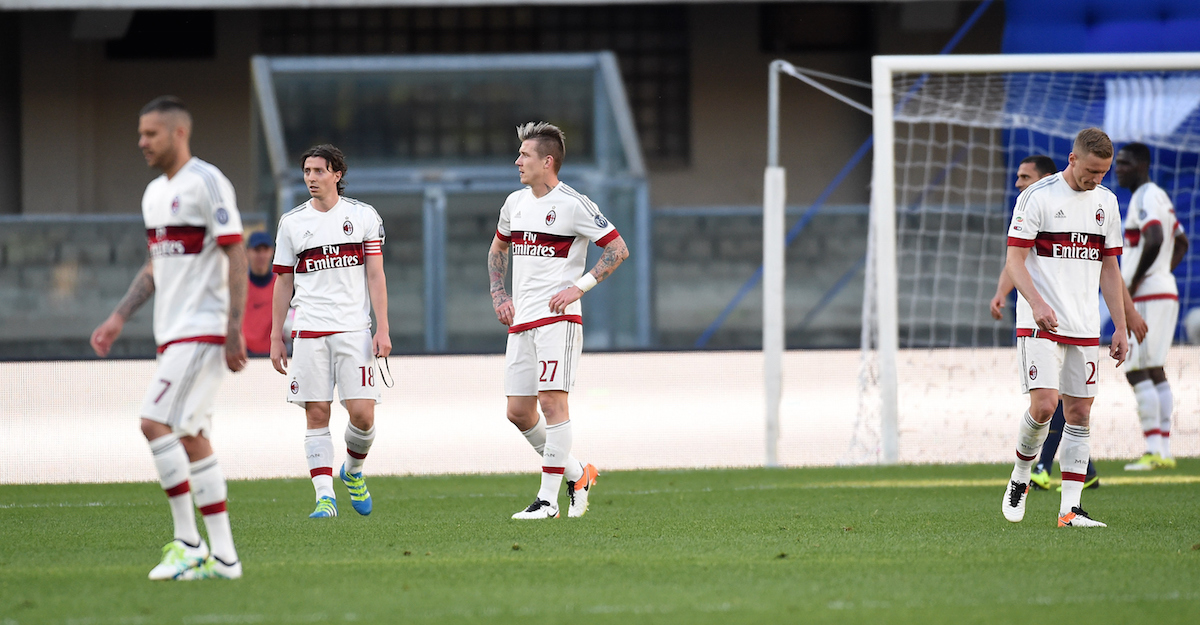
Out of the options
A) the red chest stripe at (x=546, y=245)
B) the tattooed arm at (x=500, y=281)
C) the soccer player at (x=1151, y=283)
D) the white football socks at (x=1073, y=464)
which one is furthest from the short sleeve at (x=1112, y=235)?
the soccer player at (x=1151, y=283)

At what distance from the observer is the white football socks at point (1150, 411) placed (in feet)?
30.5

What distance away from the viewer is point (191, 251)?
15.1 feet

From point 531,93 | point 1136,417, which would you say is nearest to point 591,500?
point 1136,417

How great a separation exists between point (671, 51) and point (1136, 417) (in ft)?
33.0

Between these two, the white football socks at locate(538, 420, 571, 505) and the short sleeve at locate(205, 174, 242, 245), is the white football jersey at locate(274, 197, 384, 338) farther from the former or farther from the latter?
the short sleeve at locate(205, 174, 242, 245)

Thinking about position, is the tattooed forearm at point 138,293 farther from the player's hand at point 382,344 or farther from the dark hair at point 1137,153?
the dark hair at point 1137,153

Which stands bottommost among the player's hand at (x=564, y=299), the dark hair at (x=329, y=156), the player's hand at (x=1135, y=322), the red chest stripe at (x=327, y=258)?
the player's hand at (x=1135, y=322)

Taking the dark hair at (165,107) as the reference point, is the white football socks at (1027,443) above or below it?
below

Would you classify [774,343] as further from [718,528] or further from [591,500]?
[718,528]

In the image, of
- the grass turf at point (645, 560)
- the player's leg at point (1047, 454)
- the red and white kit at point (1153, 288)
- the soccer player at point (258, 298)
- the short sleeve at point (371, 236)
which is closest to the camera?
the grass turf at point (645, 560)

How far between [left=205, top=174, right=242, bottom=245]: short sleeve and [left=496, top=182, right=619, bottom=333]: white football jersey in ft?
7.20

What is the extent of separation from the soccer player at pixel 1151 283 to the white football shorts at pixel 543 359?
14.1ft

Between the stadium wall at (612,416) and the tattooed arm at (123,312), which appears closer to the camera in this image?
the tattooed arm at (123,312)

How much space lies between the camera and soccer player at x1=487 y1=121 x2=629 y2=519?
6.59 meters
